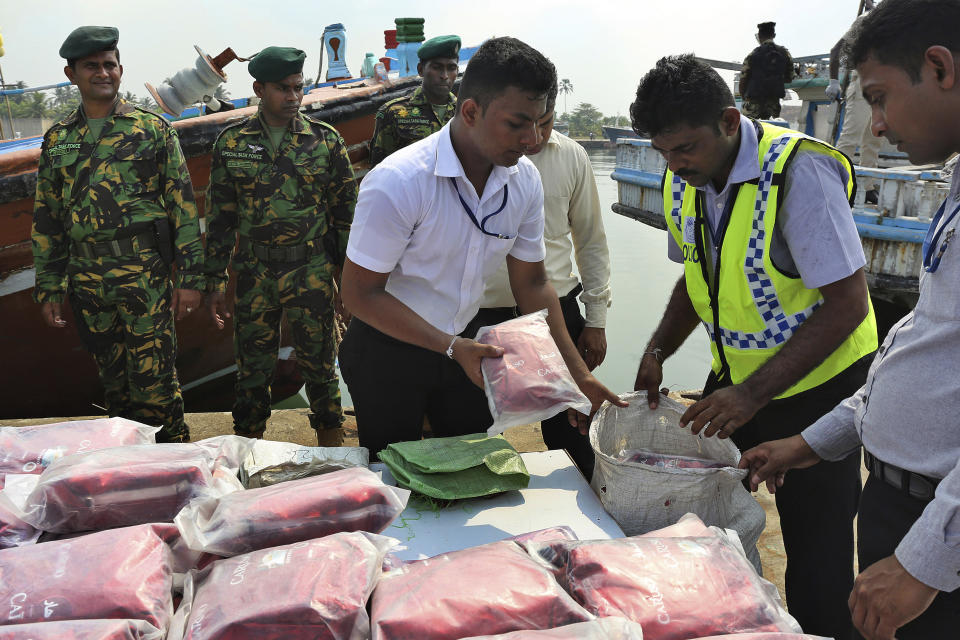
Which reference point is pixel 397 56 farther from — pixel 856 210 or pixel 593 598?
pixel 593 598

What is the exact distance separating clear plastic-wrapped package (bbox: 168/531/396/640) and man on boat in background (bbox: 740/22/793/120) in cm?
687

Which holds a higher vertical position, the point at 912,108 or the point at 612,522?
the point at 912,108

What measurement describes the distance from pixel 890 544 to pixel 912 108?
854 millimetres

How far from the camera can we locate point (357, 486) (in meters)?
1.44

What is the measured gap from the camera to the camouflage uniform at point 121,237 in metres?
3.18

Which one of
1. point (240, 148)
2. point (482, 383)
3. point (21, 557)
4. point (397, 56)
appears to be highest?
point (397, 56)

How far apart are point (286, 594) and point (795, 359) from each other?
4.49 ft

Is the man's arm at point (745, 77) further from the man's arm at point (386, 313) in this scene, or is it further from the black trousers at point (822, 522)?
the man's arm at point (386, 313)

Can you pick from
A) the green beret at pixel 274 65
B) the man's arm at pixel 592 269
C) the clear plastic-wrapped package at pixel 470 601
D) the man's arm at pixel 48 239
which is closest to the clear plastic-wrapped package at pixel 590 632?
the clear plastic-wrapped package at pixel 470 601

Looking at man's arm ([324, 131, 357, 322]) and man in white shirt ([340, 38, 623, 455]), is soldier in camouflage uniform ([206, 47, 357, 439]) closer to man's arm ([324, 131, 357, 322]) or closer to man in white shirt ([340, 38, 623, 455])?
man's arm ([324, 131, 357, 322])

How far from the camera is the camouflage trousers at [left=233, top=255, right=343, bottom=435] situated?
358 cm

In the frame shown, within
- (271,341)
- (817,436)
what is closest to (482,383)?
(817,436)

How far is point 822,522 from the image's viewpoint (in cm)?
185

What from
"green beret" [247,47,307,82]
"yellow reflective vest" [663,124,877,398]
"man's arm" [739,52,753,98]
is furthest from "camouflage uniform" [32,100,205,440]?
"man's arm" [739,52,753,98]
